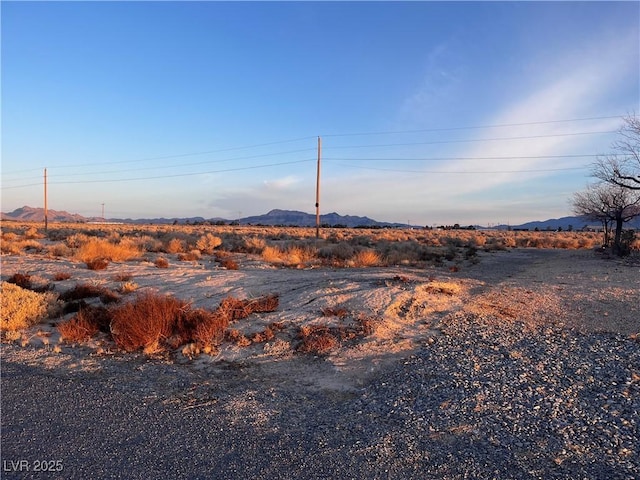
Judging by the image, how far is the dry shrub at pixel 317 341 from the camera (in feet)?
27.4

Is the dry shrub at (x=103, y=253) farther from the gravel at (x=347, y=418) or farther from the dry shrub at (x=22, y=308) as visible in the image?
the gravel at (x=347, y=418)

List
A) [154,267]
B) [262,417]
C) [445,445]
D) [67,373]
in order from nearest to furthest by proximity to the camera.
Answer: [445,445]
[262,417]
[67,373]
[154,267]

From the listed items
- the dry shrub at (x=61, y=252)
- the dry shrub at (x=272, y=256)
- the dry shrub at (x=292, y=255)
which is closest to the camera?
the dry shrub at (x=292, y=255)

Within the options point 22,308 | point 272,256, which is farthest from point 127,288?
point 272,256

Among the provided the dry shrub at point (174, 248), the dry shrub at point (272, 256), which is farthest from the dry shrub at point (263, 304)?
the dry shrub at point (174, 248)

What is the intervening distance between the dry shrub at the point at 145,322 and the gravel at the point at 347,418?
30.3 inches

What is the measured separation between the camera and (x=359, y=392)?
638cm

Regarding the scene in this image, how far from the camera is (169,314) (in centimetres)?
961

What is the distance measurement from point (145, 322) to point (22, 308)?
3754 mm

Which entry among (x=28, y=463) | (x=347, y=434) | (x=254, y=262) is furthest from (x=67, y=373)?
(x=254, y=262)

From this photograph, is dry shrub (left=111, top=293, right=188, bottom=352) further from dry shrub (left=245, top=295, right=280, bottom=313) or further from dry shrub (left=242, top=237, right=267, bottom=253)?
dry shrub (left=242, top=237, right=267, bottom=253)

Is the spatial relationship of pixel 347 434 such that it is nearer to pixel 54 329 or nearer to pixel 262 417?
pixel 262 417

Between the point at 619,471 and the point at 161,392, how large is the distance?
5.52 metres

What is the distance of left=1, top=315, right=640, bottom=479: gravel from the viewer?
4.18 m
